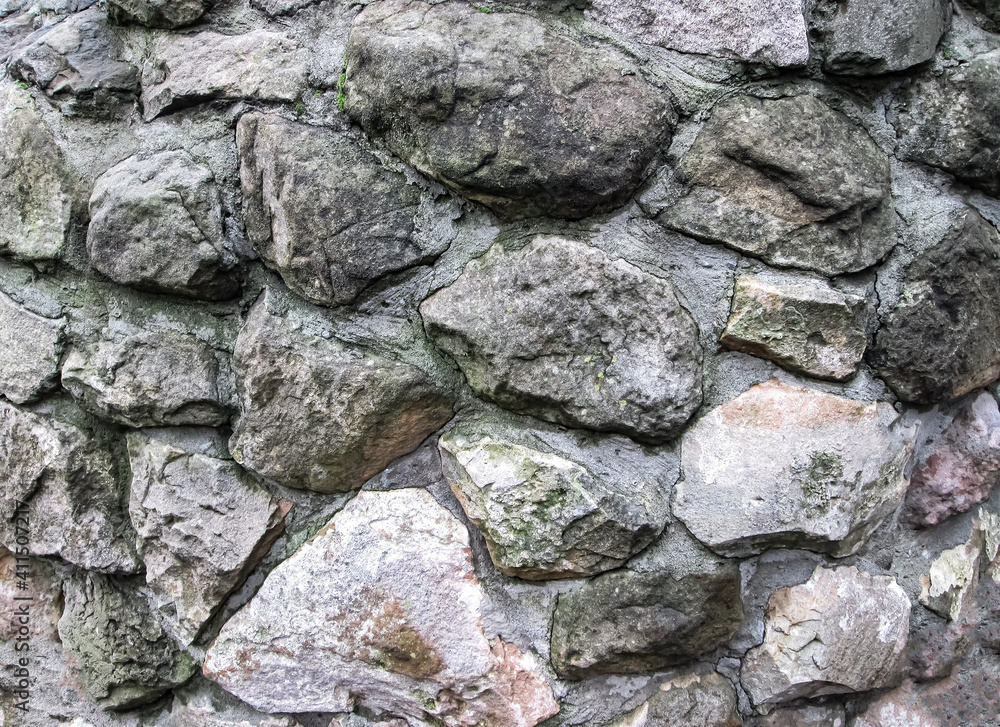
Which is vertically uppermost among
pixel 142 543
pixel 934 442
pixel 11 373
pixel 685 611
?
pixel 934 442

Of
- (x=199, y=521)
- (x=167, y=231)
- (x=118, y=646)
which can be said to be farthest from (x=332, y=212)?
(x=118, y=646)

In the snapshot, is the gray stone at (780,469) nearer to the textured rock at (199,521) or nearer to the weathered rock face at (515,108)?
the weathered rock face at (515,108)

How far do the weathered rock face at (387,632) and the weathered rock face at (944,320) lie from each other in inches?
21.8

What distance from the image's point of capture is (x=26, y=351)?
0.99 meters

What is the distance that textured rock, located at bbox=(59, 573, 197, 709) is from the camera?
973 mm

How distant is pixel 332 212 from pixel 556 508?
0.43 metres

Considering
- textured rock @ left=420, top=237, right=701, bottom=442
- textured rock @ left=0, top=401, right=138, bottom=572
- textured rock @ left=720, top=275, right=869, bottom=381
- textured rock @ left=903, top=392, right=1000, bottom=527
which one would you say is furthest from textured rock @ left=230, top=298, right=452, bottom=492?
textured rock @ left=903, top=392, right=1000, bottom=527

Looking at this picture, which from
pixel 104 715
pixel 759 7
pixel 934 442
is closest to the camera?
pixel 759 7

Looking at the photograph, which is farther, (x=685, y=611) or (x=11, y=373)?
(x=11, y=373)

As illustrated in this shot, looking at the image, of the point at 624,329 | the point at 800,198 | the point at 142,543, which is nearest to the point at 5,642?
the point at 142,543

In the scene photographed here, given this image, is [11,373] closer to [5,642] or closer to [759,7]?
[5,642]

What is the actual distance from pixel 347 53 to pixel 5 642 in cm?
101

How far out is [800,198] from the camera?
788 millimetres

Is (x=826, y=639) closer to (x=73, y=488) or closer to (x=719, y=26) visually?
(x=719, y=26)
